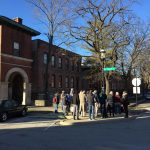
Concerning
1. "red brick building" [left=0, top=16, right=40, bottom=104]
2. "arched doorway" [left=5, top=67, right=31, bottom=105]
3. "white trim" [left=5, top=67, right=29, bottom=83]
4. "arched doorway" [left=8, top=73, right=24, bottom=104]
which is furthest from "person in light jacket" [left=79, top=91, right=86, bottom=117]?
"arched doorway" [left=8, top=73, right=24, bottom=104]

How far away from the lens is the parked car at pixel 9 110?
21.6 metres

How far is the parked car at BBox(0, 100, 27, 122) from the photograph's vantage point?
71.0 ft

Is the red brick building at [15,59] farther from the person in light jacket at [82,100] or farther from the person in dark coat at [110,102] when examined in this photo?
the person in dark coat at [110,102]

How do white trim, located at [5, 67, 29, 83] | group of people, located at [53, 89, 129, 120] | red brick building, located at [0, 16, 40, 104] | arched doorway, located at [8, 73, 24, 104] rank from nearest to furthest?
group of people, located at [53, 89, 129, 120] < red brick building, located at [0, 16, 40, 104] < white trim, located at [5, 67, 29, 83] < arched doorway, located at [8, 73, 24, 104]

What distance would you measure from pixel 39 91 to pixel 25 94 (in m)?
7.02

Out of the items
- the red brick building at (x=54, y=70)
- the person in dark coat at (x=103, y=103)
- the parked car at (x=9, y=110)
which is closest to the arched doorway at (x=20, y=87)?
the red brick building at (x=54, y=70)

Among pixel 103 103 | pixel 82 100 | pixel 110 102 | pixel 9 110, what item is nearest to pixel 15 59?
pixel 9 110

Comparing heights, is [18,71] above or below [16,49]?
below

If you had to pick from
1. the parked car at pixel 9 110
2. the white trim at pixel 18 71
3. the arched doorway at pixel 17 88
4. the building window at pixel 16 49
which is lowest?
the parked car at pixel 9 110

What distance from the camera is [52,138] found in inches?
516

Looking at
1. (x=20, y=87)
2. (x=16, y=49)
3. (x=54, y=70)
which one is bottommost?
→ (x=20, y=87)

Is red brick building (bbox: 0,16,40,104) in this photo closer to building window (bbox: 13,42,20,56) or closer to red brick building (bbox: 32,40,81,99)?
building window (bbox: 13,42,20,56)

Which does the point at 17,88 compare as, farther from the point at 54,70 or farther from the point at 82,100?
the point at 82,100

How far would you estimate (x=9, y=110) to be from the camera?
2262cm
